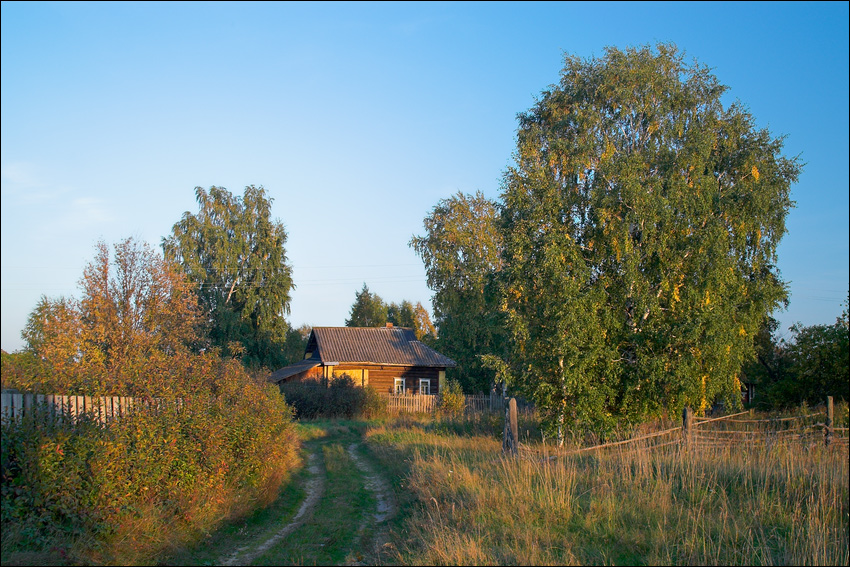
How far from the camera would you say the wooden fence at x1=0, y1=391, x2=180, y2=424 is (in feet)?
24.1

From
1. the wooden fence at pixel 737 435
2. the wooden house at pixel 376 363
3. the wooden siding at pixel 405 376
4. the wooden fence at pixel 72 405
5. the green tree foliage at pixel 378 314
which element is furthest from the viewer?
the green tree foliage at pixel 378 314

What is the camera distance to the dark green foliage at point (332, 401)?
30609 mm

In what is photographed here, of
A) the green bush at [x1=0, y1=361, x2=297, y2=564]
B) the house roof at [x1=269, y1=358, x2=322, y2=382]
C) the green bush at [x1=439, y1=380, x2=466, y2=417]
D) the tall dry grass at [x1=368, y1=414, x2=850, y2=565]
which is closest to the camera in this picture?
the tall dry grass at [x1=368, y1=414, x2=850, y2=565]

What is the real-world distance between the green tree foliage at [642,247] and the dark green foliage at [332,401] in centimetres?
1506

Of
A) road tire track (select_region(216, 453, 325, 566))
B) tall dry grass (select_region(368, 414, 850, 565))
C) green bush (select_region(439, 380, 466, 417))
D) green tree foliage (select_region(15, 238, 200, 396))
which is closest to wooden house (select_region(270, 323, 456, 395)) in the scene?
green bush (select_region(439, 380, 466, 417))

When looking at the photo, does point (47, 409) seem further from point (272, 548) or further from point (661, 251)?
point (661, 251)

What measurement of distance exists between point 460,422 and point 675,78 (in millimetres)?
13653

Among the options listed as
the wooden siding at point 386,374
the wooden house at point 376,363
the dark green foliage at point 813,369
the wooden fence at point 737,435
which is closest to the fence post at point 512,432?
the wooden fence at point 737,435

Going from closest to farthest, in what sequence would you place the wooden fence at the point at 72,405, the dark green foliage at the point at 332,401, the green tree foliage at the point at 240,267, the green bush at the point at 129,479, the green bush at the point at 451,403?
the green bush at the point at 129,479 → the wooden fence at the point at 72,405 → the green bush at the point at 451,403 → the dark green foliage at the point at 332,401 → the green tree foliage at the point at 240,267

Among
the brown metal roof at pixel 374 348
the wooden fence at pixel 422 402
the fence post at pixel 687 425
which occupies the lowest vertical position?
the wooden fence at pixel 422 402

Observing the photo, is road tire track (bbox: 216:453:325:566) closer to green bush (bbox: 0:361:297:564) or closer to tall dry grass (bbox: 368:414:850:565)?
green bush (bbox: 0:361:297:564)

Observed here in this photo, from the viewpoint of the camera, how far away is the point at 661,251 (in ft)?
54.1

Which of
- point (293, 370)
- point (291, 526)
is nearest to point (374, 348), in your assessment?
point (293, 370)

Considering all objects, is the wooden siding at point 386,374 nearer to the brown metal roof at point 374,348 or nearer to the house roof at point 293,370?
the house roof at point 293,370
